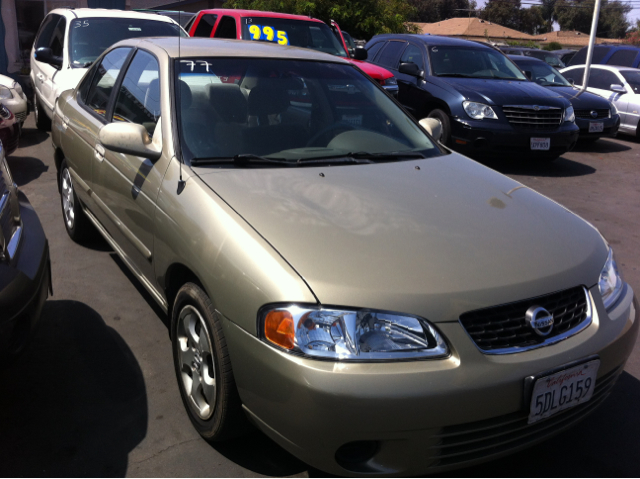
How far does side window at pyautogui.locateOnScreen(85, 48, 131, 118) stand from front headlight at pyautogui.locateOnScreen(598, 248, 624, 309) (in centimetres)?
306

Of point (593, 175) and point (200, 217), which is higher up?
point (200, 217)

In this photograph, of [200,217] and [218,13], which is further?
[218,13]

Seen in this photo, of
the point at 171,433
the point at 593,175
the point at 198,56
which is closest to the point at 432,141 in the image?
the point at 198,56

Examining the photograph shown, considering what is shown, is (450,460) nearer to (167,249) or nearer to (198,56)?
(167,249)

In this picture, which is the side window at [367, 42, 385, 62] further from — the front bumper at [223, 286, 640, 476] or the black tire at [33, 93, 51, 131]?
the front bumper at [223, 286, 640, 476]

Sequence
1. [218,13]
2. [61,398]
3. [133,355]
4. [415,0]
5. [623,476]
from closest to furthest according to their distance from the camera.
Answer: [623,476] < [61,398] < [133,355] < [218,13] < [415,0]

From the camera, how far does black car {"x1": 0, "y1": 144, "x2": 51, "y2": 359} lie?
2580 millimetres

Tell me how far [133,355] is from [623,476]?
2.44m

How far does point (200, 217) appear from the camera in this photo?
2680mm

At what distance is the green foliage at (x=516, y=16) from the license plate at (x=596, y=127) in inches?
2476

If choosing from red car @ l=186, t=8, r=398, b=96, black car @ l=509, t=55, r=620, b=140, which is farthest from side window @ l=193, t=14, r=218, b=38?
black car @ l=509, t=55, r=620, b=140

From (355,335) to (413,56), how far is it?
27.2ft

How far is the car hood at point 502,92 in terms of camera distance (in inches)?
322

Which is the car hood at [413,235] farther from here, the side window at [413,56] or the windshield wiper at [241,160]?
the side window at [413,56]
